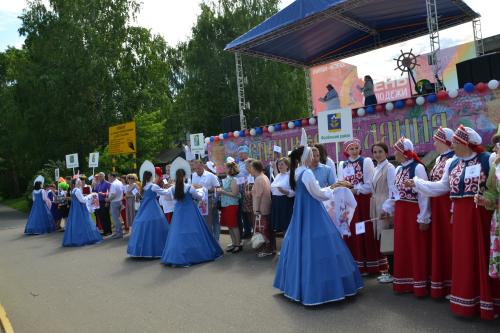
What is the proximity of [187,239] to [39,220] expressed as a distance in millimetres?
9715

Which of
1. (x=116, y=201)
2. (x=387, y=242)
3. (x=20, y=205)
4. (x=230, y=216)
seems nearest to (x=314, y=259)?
(x=387, y=242)

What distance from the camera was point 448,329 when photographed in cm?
413

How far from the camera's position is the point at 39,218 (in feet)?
51.0

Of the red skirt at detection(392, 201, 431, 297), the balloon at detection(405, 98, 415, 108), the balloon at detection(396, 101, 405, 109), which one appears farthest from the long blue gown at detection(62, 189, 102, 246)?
the red skirt at detection(392, 201, 431, 297)

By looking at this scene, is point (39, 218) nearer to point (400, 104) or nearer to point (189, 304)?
point (189, 304)

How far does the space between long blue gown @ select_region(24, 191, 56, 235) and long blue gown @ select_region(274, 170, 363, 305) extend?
12604 millimetres

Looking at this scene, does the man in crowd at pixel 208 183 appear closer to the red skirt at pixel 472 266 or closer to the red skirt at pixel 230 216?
the red skirt at pixel 230 216

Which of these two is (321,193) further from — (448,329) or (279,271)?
(448,329)

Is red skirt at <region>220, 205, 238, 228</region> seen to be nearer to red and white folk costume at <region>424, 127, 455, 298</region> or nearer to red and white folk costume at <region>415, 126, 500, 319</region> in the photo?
red and white folk costume at <region>424, 127, 455, 298</region>

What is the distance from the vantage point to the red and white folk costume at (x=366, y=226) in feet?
20.2

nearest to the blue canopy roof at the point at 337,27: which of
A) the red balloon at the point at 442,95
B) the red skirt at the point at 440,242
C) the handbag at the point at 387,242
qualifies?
the red balloon at the point at 442,95

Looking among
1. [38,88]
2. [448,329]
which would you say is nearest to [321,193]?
[448,329]

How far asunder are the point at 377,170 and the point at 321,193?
1024mm

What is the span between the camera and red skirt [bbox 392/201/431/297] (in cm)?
502
